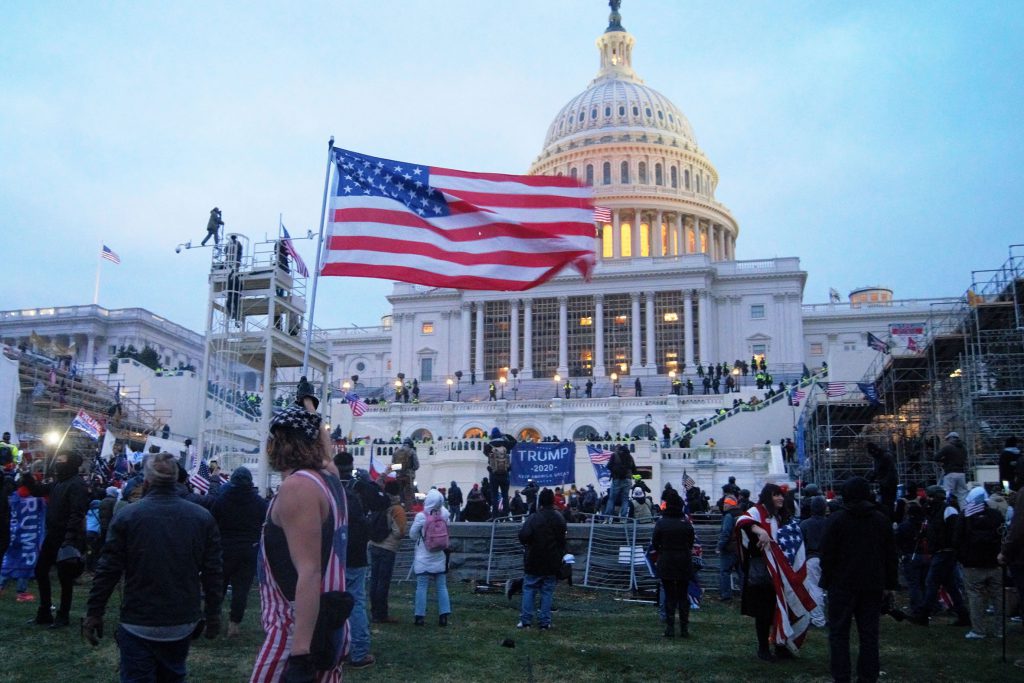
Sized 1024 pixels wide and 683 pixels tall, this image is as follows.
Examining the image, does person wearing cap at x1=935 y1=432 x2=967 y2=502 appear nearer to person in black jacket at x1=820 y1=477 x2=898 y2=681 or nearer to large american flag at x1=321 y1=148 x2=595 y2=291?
large american flag at x1=321 y1=148 x2=595 y2=291

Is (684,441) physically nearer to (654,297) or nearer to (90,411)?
(90,411)

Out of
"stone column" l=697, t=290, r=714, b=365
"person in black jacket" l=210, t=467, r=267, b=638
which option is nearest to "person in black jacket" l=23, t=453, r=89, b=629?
"person in black jacket" l=210, t=467, r=267, b=638

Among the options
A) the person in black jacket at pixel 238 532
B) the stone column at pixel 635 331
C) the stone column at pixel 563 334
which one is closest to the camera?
the person in black jacket at pixel 238 532

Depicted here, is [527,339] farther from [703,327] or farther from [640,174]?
[640,174]

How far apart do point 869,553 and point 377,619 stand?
669 centimetres

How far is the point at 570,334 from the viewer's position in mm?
81938

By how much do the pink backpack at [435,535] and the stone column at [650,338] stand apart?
65.6 meters

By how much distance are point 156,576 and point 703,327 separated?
7417 cm

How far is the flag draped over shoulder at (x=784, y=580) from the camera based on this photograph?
36.5 feet

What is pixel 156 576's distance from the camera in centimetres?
649

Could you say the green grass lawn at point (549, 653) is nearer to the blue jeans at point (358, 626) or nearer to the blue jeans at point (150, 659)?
the blue jeans at point (358, 626)

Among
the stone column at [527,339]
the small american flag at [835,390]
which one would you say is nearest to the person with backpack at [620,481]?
the small american flag at [835,390]

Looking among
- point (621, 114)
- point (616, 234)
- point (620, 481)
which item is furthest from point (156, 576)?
point (621, 114)

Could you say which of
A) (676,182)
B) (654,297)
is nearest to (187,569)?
(654,297)
